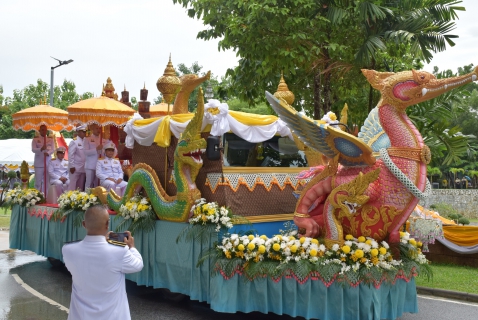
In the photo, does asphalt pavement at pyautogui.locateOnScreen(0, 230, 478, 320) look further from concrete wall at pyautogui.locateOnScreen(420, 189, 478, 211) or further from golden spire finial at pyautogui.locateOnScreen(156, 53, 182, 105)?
concrete wall at pyautogui.locateOnScreen(420, 189, 478, 211)

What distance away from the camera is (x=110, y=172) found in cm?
1107

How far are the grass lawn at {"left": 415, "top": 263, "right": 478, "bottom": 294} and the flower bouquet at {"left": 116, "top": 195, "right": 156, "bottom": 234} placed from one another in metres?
4.50

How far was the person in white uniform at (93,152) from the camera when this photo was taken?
11586mm

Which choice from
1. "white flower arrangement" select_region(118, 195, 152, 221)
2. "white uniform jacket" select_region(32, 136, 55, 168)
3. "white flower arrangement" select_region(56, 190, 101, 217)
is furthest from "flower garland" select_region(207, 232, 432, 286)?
"white uniform jacket" select_region(32, 136, 55, 168)

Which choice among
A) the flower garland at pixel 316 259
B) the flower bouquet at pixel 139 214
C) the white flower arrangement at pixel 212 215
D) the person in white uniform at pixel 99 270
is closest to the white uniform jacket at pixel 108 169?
the flower bouquet at pixel 139 214

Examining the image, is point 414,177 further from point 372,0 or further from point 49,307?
point 372,0

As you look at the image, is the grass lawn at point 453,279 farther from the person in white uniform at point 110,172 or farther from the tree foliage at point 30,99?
the tree foliage at point 30,99

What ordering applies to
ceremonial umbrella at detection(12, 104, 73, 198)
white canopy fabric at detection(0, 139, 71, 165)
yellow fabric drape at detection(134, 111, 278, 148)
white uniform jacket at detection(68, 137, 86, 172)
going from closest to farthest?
yellow fabric drape at detection(134, 111, 278, 148), white uniform jacket at detection(68, 137, 86, 172), ceremonial umbrella at detection(12, 104, 73, 198), white canopy fabric at detection(0, 139, 71, 165)

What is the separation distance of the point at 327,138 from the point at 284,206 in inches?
71.2

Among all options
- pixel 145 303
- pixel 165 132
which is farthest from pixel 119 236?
pixel 145 303

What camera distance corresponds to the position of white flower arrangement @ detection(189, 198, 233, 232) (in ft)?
23.3

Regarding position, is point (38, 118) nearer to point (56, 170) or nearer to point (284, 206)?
point (56, 170)

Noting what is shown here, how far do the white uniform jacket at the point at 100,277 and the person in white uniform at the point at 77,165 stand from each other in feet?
27.5

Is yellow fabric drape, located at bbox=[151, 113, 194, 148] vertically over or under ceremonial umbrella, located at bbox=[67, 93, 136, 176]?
under
